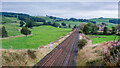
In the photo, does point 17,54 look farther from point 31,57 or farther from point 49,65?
point 49,65

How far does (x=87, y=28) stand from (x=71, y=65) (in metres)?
59.5

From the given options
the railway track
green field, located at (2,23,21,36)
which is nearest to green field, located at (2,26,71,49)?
the railway track

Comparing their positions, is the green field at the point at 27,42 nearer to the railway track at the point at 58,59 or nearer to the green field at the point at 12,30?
the railway track at the point at 58,59

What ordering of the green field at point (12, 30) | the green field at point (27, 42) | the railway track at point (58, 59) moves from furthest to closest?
the green field at point (12, 30), the green field at point (27, 42), the railway track at point (58, 59)

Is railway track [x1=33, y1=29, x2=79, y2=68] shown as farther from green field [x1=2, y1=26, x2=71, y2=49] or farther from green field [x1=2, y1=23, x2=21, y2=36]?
green field [x1=2, y1=23, x2=21, y2=36]

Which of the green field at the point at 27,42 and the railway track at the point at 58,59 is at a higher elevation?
the green field at the point at 27,42

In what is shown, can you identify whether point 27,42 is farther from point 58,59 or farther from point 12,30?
point 12,30

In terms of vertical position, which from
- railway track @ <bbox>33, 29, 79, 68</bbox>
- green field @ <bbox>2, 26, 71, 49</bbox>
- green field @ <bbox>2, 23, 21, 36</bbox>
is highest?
green field @ <bbox>2, 23, 21, 36</bbox>

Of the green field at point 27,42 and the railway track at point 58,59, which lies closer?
the railway track at point 58,59

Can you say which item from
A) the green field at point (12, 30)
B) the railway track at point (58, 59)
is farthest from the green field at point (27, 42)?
the green field at point (12, 30)

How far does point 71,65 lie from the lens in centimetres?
2052

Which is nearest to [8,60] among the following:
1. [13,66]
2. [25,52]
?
[13,66]

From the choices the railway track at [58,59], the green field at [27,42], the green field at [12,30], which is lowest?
the railway track at [58,59]

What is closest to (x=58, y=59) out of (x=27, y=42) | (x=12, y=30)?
(x=27, y=42)
